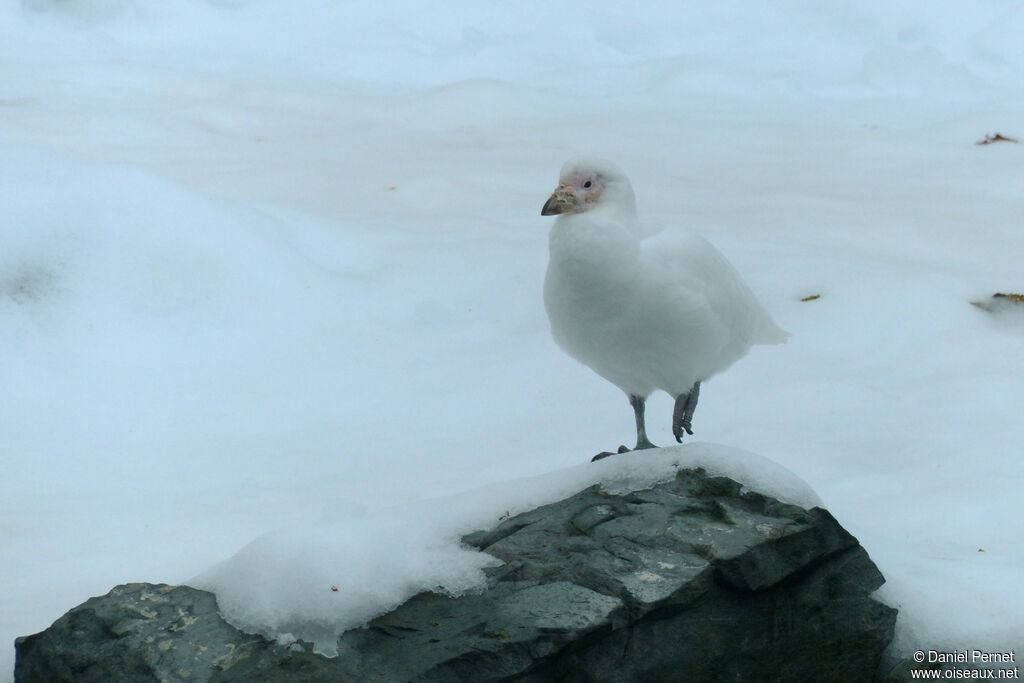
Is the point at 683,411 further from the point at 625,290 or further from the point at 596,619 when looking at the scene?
the point at 596,619

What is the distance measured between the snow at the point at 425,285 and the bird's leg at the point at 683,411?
1.90 ft

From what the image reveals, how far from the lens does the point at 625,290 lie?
12.4ft

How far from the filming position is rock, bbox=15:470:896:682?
3023 mm

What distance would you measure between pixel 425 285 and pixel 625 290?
2601 mm

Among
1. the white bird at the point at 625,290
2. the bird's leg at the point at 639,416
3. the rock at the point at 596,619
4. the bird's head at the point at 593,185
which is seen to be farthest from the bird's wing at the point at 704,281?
the rock at the point at 596,619

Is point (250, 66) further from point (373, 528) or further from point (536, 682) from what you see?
point (536, 682)

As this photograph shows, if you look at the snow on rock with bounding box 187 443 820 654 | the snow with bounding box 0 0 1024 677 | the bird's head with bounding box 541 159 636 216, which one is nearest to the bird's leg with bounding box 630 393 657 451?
the snow with bounding box 0 0 1024 677

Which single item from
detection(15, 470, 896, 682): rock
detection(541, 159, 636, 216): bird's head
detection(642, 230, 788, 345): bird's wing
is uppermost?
detection(541, 159, 636, 216): bird's head

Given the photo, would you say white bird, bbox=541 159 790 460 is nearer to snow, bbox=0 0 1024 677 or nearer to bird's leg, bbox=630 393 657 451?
bird's leg, bbox=630 393 657 451

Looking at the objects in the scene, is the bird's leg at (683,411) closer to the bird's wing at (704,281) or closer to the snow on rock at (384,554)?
the bird's wing at (704,281)

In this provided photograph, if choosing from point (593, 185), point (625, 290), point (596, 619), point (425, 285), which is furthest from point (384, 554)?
point (425, 285)

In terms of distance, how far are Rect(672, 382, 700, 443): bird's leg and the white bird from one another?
0.52ft

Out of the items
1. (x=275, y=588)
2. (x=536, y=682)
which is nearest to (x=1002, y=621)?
(x=536, y=682)

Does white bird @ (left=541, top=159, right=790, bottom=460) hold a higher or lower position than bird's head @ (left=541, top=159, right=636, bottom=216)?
lower
